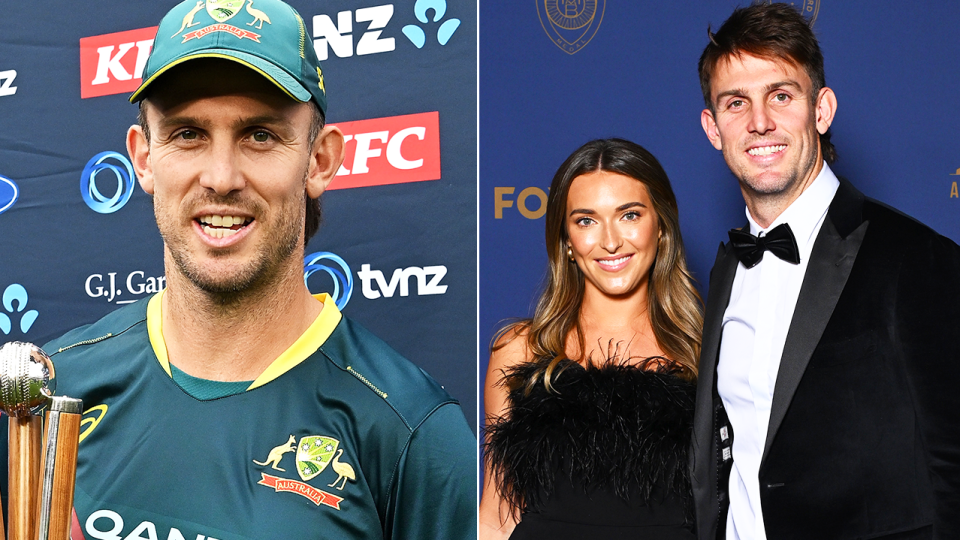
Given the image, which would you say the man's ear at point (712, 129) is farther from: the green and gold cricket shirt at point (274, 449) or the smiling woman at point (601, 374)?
the green and gold cricket shirt at point (274, 449)

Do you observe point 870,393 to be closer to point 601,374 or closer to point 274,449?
point 601,374

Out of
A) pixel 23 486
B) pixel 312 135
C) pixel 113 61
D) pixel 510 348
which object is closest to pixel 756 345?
pixel 510 348

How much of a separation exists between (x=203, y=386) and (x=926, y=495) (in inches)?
50.7

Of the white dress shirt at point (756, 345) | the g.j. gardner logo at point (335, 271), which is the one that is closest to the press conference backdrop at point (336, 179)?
the g.j. gardner logo at point (335, 271)

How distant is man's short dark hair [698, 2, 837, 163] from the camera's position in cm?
202

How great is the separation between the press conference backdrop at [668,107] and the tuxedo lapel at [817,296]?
0.72 metres

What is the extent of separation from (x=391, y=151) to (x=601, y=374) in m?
0.95

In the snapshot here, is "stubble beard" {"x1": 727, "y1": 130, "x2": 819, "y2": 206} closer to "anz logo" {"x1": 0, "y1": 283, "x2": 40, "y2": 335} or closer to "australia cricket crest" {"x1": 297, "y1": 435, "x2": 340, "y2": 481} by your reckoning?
"australia cricket crest" {"x1": 297, "y1": 435, "x2": 340, "y2": 481}

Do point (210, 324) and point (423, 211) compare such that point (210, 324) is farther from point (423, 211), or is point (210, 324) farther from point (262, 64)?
point (423, 211)

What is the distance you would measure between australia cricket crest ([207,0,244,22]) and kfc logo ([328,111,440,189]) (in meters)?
1.20

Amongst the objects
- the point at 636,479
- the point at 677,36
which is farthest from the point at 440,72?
the point at 636,479

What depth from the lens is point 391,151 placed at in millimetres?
2652

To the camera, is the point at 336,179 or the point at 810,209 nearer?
the point at 810,209

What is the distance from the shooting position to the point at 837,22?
254 centimetres
